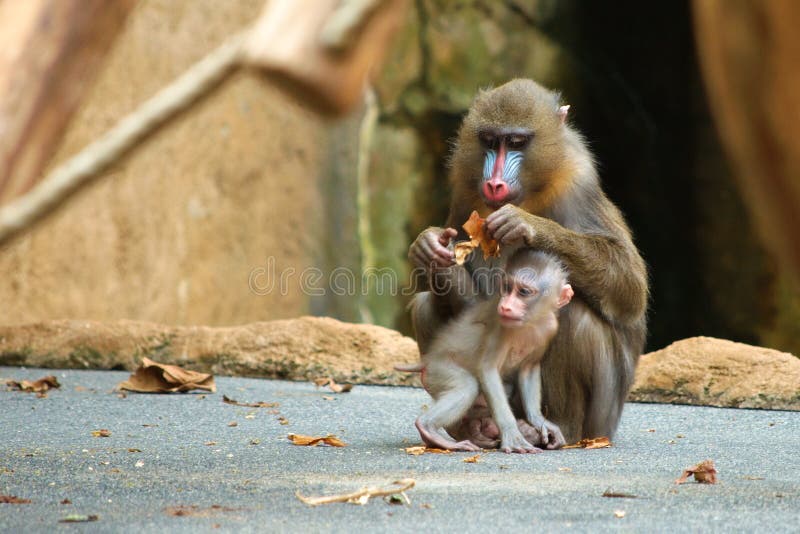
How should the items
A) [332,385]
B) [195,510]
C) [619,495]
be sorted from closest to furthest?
1. [195,510]
2. [619,495]
3. [332,385]

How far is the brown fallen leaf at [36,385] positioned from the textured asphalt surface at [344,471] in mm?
110

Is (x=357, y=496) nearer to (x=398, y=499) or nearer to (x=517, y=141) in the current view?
(x=398, y=499)

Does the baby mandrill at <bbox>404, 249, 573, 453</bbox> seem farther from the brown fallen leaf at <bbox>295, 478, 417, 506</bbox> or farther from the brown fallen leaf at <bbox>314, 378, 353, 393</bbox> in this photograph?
the brown fallen leaf at <bbox>314, 378, 353, 393</bbox>

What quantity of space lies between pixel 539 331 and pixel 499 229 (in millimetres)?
447

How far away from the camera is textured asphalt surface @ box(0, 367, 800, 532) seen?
2.70 metres

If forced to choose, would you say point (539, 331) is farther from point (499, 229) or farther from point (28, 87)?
point (28, 87)

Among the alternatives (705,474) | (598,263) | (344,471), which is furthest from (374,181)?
(705,474)

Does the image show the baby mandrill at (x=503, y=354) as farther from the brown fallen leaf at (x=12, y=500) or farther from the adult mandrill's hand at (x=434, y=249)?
the brown fallen leaf at (x=12, y=500)

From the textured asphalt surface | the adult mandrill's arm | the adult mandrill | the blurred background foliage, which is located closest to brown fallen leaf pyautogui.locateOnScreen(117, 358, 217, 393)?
the textured asphalt surface

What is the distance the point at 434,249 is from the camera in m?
4.50

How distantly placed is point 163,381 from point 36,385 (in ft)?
2.33

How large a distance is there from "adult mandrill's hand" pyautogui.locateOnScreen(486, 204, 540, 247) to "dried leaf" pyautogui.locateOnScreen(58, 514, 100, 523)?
2.16 meters

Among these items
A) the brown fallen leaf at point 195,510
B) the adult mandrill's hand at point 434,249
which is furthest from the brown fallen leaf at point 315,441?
the brown fallen leaf at point 195,510

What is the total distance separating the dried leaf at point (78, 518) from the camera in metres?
2.63
